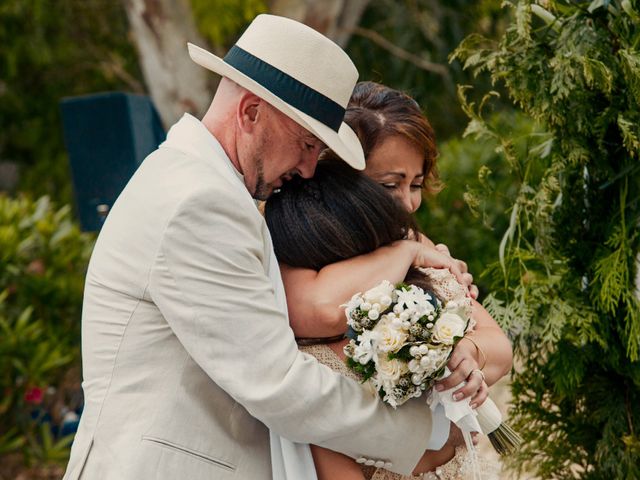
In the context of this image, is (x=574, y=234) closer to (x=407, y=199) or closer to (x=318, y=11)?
(x=407, y=199)

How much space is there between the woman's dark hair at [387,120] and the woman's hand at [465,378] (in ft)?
2.86

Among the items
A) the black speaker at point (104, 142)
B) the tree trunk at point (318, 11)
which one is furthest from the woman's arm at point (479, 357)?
the tree trunk at point (318, 11)

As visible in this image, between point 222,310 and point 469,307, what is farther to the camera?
point 469,307

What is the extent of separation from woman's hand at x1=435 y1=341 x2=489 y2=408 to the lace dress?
5.9 inches

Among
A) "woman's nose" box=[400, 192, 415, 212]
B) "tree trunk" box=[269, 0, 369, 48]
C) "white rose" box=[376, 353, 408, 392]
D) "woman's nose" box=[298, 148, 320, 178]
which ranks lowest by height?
"tree trunk" box=[269, 0, 369, 48]

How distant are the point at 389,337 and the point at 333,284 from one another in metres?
0.26

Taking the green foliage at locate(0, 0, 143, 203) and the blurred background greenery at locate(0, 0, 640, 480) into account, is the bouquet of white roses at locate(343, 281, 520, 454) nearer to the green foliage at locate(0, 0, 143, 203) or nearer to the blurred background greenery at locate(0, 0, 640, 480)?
the blurred background greenery at locate(0, 0, 640, 480)

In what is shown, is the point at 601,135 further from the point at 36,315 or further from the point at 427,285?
the point at 36,315

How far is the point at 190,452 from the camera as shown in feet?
8.46

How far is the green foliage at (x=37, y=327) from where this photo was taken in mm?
6586

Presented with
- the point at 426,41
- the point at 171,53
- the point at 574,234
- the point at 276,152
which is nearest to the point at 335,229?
the point at 276,152

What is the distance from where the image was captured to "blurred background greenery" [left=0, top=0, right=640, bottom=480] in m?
3.24

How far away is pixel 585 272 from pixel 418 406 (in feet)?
2.77

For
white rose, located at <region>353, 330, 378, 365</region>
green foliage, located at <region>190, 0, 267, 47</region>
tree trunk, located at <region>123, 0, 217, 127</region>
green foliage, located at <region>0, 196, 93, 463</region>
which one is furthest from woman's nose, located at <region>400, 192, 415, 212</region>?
tree trunk, located at <region>123, 0, 217, 127</region>
